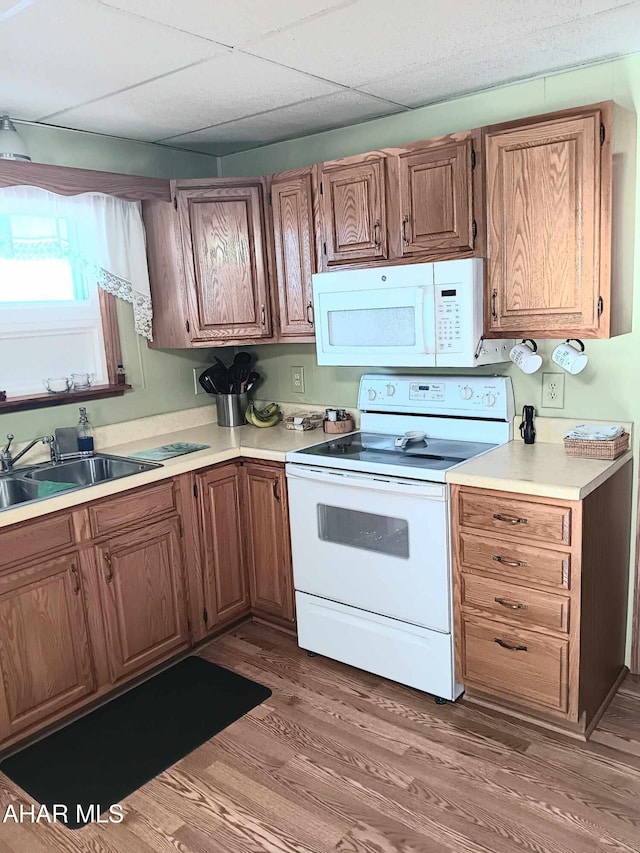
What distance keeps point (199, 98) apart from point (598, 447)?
2.01 m

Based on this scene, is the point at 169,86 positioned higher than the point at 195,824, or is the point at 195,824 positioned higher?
the point at 169,86

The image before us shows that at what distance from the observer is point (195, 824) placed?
204cm

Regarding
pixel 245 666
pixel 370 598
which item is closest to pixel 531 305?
pixel 370 598

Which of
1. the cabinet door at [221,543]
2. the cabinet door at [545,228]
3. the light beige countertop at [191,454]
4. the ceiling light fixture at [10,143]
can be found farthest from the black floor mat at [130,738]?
the ceiling light fixture at [10,143]

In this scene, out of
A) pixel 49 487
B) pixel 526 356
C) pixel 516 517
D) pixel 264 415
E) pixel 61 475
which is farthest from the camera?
pixel 264 415

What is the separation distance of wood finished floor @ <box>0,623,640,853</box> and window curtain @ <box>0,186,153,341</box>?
1.97m

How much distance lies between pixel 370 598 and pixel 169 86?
6.79 feet

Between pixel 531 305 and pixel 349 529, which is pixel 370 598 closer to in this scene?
pixel 349 529

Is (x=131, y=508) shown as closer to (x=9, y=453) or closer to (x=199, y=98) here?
(x=9, y=453)

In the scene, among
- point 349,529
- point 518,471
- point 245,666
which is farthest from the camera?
point 245,666

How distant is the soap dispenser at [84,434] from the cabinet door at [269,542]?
2.34ft

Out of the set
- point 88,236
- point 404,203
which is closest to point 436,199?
point 404,203

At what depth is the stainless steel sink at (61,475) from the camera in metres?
2.71

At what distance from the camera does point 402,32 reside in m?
2.07
